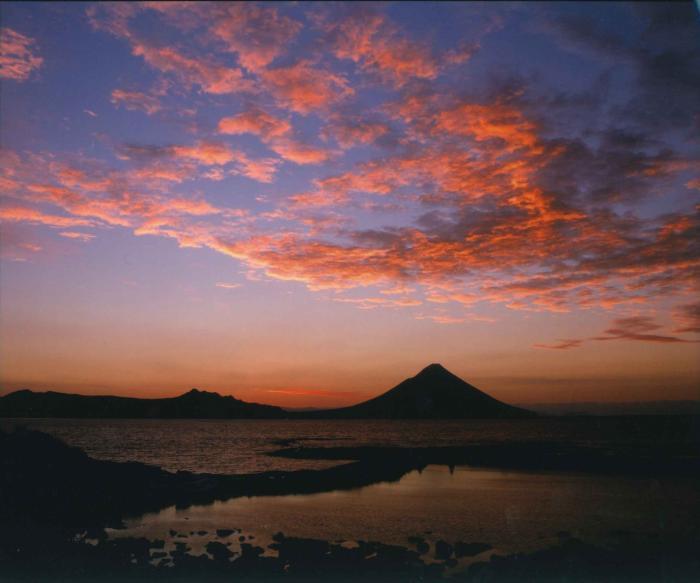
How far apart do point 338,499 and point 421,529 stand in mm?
7663

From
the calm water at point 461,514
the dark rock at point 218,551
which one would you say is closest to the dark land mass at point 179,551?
the dark rock at point 218,551

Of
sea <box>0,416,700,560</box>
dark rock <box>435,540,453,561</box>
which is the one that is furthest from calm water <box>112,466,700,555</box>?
dark rock <box>435,540,453,561</box>

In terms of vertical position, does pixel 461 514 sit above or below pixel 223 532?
below

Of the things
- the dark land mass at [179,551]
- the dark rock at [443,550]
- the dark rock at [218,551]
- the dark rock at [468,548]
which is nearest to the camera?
the dark land mass at [179,551]

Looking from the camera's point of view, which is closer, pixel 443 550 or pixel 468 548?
pixel 443 550

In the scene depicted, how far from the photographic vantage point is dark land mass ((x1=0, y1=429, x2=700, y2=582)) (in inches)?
491

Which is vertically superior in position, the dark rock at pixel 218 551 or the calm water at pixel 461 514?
the dark rock at pixel 218 551

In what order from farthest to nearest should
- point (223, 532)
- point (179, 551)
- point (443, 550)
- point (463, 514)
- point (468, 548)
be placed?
point (463, 514)
point (223, 532)
point (468, 548)
point (443, 550)
point (179, 551)

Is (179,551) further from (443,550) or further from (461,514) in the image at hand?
(461,514)

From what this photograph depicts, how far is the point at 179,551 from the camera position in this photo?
14117 millimetres

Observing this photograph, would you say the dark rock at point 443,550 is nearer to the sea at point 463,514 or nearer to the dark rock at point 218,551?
the sea at point 463,514

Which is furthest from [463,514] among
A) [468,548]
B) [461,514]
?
[468,548]

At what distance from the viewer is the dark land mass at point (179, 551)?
12.5 meters

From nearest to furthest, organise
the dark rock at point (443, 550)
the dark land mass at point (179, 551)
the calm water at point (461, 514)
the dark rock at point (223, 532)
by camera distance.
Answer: the dark land mass at point (179, 551) → the dark rock at point (443, 550) → the dark rock at point (223, 532) → the calm water at point (461, 514)
